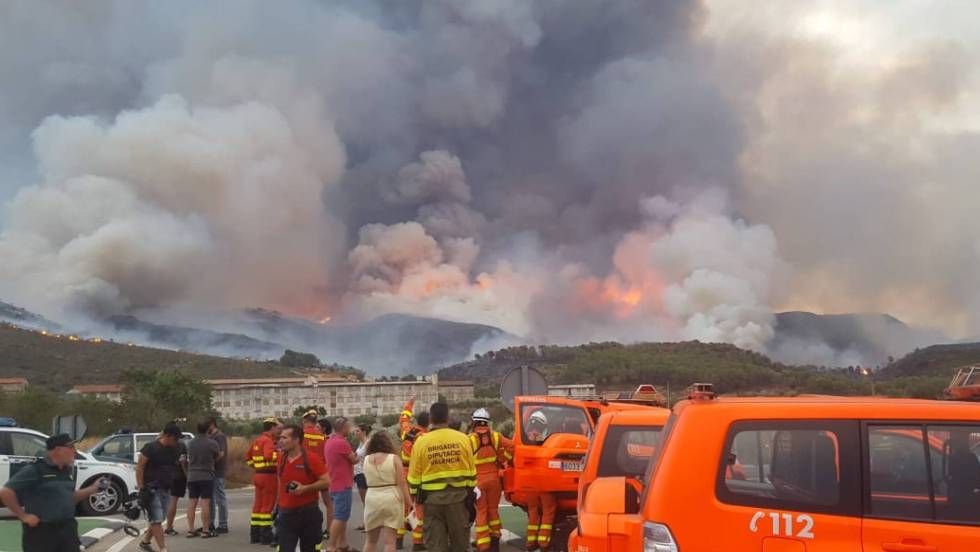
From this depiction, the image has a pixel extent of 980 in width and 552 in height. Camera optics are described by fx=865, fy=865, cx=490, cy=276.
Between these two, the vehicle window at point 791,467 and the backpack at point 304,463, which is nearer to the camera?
the vehicle window at point 791,467

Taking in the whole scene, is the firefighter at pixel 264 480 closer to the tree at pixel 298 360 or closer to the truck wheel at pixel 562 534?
the truck wheel at pixel 562 534

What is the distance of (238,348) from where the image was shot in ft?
625

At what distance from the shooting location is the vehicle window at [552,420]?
10.6 metres

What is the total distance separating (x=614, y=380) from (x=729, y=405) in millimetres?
73955

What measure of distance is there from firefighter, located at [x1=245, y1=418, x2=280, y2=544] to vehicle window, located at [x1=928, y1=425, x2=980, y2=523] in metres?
8.58

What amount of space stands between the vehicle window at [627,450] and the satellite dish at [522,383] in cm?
721

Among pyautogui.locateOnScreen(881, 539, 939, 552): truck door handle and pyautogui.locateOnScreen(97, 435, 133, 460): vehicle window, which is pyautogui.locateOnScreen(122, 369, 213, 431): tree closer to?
pyautogui.locateOnScreen(97, 435, 133, 460): vehicle window

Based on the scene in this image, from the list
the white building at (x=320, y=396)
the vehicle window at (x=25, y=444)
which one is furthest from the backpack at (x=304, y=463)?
the white building at (x=320, y=396)

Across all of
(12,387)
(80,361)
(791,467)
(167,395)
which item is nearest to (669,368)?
(167,395)

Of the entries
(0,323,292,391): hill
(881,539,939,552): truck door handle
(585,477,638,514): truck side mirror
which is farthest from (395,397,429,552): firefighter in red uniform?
(0,323,292,391): hill

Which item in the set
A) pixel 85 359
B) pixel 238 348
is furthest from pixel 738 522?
pixel 238 348

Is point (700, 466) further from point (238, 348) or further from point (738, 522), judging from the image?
point (238, 348)

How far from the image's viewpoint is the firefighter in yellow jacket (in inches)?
293

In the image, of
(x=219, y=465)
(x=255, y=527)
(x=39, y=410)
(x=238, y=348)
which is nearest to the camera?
(x=255, y=527)
